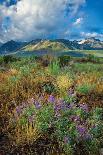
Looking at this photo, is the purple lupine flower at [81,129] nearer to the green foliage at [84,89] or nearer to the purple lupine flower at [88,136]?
the purple lupine flower at [88,136]

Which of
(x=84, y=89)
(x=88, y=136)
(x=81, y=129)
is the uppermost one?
(x=84, y=89)

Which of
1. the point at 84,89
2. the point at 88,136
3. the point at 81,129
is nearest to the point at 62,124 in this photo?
the point at 81,129

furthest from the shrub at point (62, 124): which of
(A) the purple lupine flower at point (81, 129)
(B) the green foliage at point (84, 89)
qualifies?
(B) the green foliage at point (84, 89)

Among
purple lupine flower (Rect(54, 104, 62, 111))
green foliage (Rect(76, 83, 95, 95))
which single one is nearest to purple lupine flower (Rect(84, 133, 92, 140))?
purple lupine flower (Rect(54, 104, 62, 111))

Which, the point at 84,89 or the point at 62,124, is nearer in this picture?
the point at 62,124

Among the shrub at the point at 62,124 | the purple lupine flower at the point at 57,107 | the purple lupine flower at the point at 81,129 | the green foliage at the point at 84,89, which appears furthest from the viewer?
the green foliage at the point at 84,89

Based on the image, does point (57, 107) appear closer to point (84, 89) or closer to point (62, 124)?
point (62, 124)

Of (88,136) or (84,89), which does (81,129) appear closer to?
(88,136)

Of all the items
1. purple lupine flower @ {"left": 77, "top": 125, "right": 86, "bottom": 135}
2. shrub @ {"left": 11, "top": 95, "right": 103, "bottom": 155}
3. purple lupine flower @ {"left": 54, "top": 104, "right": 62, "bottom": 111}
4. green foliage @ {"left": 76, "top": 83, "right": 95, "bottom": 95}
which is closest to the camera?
shrub @ {"left": 11, "top": 95, "right": 103, "bottom": 155}

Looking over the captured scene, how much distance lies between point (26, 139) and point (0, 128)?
77 cm

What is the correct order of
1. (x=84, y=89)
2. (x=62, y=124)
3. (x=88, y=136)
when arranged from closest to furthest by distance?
(x=88, y=136) → (x=62, y=124) → (x=84, y=89)

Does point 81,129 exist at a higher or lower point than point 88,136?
higher

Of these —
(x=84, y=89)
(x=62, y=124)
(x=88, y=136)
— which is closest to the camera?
(x=88, y=136)

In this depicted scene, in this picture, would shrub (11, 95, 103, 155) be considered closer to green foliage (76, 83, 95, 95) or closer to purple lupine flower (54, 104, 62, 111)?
purple lupine flower (54, 104, 62, 111)
